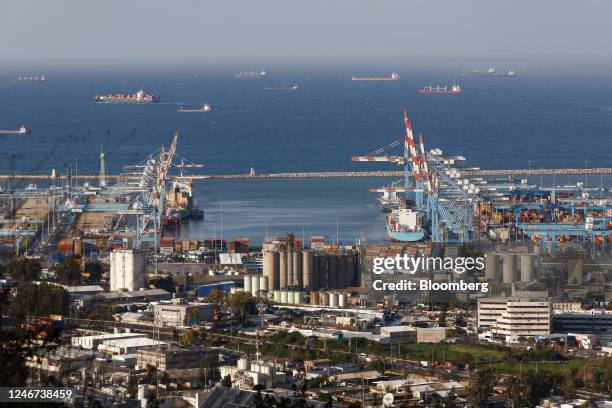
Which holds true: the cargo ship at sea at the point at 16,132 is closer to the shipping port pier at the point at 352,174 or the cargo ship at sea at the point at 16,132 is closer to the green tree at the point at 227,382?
the shipping port pier at the point at 352,174

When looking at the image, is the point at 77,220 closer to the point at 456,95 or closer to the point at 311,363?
the point at 311,363

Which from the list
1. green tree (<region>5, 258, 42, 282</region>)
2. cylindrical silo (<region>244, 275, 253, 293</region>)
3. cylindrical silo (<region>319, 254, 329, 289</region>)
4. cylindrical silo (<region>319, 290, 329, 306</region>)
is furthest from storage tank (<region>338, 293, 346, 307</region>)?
green tree (<region>5, 258, 42, 282</region>)

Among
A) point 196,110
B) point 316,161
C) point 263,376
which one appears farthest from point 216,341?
point 196,110

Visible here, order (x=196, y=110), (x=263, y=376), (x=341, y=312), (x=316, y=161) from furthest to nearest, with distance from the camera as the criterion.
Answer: (x=196, y=110), (x=316, y=161), (x=341, y=312), (x=263, y=376)

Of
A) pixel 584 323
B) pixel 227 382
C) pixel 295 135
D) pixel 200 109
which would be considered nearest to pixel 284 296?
pixel 584 323

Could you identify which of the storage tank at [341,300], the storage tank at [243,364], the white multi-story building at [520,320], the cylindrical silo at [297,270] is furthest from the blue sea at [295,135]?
the storage tank at [243,364]

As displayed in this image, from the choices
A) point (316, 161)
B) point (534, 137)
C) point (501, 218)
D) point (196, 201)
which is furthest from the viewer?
point (534, 137)
